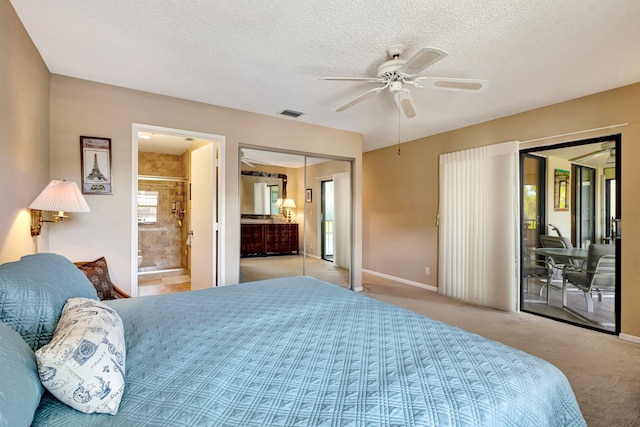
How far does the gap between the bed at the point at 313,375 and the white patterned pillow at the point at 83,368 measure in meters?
0.04

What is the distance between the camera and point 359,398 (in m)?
0.95

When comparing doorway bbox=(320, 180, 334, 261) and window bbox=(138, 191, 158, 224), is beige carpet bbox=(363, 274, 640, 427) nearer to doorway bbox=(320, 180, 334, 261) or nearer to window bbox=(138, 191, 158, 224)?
doorway bbox=(320, 180, 334, 261)

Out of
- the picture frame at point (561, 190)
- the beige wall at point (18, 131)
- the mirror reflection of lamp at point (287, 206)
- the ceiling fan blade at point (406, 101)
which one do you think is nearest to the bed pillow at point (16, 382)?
the beige wall at point (18, 131)

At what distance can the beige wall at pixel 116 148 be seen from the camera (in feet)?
9.32

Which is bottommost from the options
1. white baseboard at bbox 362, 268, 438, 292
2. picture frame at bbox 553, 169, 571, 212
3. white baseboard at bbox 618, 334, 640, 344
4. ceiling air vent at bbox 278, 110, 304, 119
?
white baseboard at bbox 618, 334, 640, 344

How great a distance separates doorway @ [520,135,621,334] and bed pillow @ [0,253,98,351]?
456 centimetres

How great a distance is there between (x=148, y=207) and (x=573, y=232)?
715cm

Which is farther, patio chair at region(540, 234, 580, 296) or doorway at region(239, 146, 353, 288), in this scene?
doorway at region(239, 146, 353, 288)

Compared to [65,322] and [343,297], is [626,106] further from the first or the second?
[65,322]

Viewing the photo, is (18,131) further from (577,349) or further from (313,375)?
(577,349)

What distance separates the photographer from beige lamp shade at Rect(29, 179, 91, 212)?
2.21 metres

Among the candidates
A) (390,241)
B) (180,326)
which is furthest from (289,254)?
(180,326)

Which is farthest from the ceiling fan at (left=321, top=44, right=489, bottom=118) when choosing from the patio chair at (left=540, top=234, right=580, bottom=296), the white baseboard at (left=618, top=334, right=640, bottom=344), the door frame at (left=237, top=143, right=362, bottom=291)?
the white baseboard at (left=618, top=334, right=640, bottom=344)

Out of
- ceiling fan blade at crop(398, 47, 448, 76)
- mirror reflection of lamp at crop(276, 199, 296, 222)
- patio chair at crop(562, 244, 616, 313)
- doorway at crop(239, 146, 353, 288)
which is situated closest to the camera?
ceiling fan blade at crop(398, 47, 448, 76)
